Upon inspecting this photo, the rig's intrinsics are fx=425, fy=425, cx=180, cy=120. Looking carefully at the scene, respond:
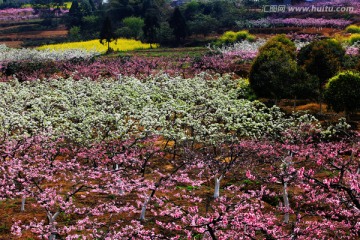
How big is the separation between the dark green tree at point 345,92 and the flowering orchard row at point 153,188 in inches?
138

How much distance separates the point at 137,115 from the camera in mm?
20875

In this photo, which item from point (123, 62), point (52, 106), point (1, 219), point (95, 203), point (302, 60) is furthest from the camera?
point (123, 62)

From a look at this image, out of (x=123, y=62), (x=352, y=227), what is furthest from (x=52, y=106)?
(x=123, y=62)

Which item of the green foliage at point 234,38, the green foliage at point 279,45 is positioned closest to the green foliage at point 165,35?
the green foliage at point 234,38

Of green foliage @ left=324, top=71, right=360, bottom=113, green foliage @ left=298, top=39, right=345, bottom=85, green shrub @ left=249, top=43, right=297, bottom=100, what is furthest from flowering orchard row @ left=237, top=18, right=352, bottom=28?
green foliage @ left=324, top=71, right=360, bottom=113

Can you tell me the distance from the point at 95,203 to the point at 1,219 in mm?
3652

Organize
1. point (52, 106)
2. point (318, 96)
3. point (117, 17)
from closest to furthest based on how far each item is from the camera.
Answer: point (52, 106) < point (318, 96) < point (117, 17)

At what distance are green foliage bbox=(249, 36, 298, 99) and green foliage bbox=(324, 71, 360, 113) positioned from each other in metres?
3.84

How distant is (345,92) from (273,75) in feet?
19.9

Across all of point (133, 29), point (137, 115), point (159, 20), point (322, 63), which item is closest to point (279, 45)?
point (322, 63)

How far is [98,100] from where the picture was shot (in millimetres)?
26094

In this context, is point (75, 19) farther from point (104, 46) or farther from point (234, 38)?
point (234, 38)

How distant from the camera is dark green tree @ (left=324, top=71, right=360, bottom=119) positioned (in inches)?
1013

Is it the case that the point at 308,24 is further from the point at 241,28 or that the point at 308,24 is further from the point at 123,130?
the point at 123,130
